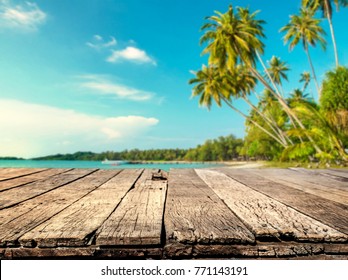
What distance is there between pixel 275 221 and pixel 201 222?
23 centimetres

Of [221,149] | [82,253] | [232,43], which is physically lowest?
[82,253]

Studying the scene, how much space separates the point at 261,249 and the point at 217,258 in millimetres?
115

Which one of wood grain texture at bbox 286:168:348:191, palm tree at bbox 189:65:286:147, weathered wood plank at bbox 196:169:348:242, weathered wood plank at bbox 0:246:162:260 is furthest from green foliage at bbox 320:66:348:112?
weathered wood plank at bbox 0:246:162:260

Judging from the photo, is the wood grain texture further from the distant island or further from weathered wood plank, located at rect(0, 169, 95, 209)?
the distant island

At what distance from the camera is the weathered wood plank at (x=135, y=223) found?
745 mm

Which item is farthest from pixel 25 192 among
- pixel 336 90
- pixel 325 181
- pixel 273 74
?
pixel 273 74

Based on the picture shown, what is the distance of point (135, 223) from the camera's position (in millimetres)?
872

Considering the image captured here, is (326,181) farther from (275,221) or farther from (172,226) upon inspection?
(172,226)

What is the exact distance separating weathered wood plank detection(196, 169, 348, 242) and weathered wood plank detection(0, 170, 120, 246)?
2.17 feet

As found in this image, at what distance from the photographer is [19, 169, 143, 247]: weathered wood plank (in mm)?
754

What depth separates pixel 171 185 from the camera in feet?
5.52

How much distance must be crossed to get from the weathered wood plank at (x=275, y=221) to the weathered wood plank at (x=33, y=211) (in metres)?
0.66
